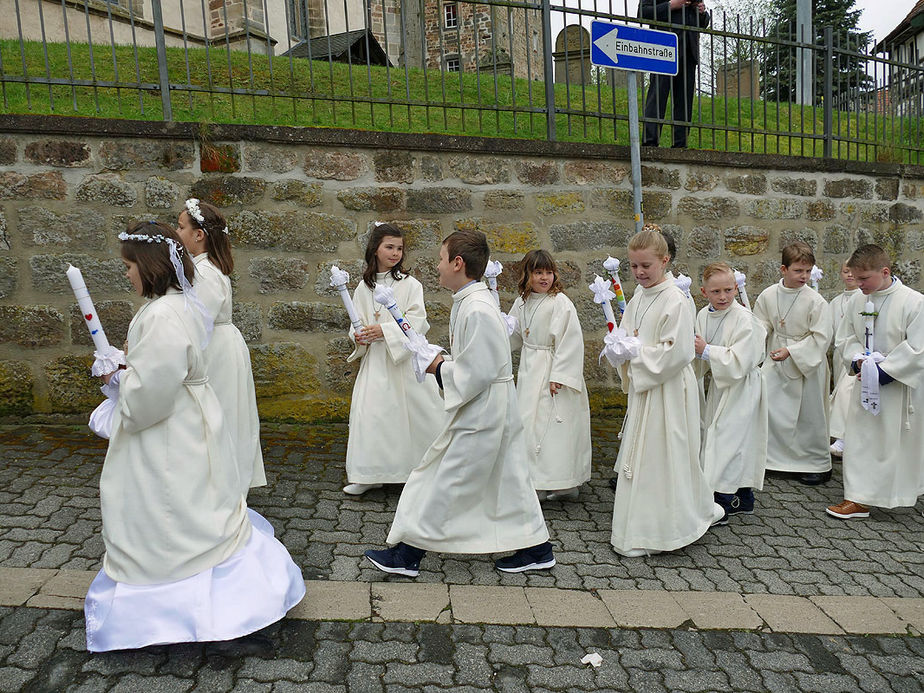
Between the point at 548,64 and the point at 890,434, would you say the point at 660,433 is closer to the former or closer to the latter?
the point at 890,434

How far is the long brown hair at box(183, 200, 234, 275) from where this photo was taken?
4.64 metres

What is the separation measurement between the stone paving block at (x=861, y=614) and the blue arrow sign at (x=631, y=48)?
13.6 feet

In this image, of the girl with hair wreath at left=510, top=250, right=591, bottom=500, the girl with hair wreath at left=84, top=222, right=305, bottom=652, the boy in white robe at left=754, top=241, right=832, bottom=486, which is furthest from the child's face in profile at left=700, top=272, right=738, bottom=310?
the girl with hair wreath at left=84, top=222, right=305, bottom=652

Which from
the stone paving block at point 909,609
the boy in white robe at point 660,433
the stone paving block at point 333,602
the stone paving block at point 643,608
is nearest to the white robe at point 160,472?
the stone paving block at point 333,602

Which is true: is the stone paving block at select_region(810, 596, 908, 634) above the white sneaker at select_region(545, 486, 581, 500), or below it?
below

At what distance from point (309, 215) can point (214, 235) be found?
6.59ft

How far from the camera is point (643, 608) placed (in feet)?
11.8

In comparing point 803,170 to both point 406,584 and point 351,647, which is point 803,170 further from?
point 351,647

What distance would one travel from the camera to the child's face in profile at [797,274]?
6004 mm

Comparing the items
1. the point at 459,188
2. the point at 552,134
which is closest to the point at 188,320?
the point at 459,188

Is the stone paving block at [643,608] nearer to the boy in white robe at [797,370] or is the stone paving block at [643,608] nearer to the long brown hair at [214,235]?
the boy in white robe at [797,370]

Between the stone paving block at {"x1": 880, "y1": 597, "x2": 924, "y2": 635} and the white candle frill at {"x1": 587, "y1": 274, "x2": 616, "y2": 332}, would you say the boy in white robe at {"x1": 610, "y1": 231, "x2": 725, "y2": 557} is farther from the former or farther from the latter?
the stone paving block at {"x1": 880, "y1": 597, "x2": 924, "y2": 635}

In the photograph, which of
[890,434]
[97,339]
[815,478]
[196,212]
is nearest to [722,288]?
[890,434]

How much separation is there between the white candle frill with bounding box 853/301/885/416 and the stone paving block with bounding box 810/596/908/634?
171 centimetres
